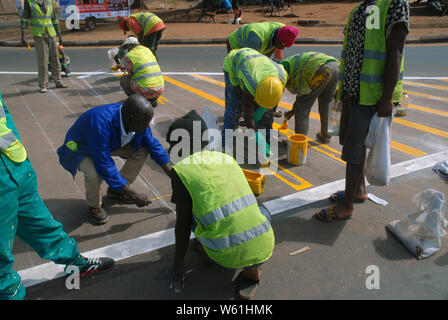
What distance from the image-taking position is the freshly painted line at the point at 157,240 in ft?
9.11

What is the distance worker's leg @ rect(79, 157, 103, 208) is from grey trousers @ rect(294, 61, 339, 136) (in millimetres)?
2932

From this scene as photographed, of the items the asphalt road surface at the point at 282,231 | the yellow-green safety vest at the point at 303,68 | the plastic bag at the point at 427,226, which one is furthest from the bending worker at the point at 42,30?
the plastic bag at the point at 427,226

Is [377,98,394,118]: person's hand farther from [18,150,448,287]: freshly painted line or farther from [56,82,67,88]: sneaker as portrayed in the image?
[56,82,67,88]: sneaker

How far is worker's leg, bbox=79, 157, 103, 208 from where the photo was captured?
3260 millimetres

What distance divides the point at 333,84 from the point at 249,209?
3.31 m

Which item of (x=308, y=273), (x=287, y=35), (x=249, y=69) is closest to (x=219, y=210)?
(x=308, y=273)

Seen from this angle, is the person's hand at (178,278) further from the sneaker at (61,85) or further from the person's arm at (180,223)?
the sneaker at (61,85)

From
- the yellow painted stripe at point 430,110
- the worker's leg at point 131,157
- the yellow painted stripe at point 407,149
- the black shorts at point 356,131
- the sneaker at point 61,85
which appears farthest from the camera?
the sneaker at point 61,85

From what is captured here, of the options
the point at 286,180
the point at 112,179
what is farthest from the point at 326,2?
the point at 112,179

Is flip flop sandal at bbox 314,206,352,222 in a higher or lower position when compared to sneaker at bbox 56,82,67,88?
lower

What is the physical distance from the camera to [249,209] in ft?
7.32

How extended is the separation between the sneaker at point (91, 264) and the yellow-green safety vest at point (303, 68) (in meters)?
3.35

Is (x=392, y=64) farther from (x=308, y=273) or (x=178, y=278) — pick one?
(x=178, y=278)

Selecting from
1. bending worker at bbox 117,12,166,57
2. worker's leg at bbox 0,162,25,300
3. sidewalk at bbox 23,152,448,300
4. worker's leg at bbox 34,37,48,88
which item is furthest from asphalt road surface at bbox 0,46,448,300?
bending worker at bbox 117,12,166,57
